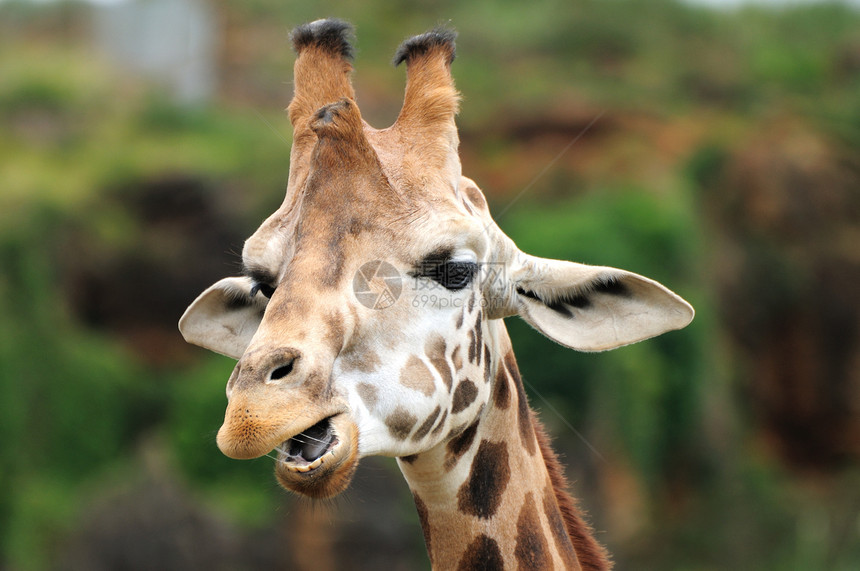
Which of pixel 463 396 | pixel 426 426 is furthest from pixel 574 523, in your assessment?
pixel 426 426

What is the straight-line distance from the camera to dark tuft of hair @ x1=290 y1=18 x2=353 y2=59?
3.53 m

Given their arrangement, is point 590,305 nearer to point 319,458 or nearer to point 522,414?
point 522,414

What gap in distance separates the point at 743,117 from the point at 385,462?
11.2m

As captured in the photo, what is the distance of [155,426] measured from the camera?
14.4 meters

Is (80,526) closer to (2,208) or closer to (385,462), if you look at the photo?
(385,462)

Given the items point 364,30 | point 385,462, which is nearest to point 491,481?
point 385,462

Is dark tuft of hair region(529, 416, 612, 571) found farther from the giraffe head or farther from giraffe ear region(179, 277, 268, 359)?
giraffe ear region(179, 277, 268, 359)

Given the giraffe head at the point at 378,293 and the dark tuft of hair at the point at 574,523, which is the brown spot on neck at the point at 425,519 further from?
the dark tuft of hair at the point at 574,523

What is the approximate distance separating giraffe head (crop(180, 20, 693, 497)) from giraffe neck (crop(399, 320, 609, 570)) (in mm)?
118

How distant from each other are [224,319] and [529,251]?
10.2m

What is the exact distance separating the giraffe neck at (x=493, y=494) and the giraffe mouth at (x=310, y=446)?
2.05 ft

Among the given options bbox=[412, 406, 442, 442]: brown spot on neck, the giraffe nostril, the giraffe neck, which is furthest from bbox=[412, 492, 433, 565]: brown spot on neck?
the giraffe nostril

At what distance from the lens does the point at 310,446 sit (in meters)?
2.79

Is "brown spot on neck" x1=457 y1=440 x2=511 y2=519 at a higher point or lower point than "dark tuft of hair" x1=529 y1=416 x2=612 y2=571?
higher
